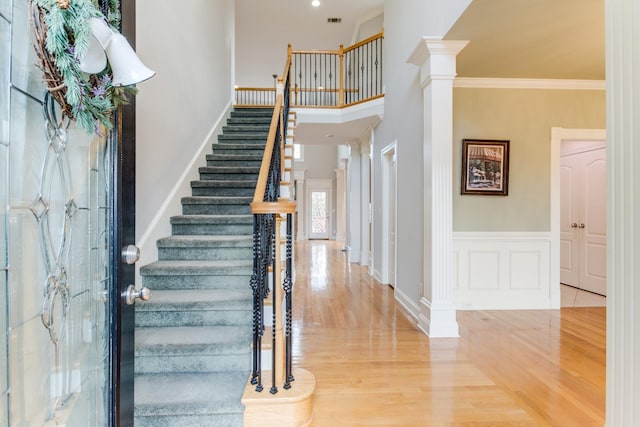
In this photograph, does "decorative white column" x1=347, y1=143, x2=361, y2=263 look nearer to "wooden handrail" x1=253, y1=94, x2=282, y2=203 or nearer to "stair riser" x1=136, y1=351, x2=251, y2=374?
"wooden handrail" x1=253, y1=94, x2=282, y2=203

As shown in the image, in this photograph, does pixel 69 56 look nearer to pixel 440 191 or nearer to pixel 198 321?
pixel 198 321

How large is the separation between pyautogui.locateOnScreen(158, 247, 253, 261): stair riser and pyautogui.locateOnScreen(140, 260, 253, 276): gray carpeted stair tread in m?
0.15

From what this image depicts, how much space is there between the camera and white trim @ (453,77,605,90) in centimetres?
365

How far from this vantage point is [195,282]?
2459 mm

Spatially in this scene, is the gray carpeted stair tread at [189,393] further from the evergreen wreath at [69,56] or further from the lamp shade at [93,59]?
the lamp shade at [93,59]

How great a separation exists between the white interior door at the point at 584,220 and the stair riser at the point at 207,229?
15.5 feet

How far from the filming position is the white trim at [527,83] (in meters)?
3.65

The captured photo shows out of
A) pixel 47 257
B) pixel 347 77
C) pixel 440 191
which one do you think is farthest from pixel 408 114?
pixel 347 77

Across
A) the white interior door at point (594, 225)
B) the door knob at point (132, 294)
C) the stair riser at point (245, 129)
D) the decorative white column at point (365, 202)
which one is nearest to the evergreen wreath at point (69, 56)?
the door knob at point (132, 294)

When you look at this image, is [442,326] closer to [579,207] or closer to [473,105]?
[473,105]

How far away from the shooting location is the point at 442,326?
2.93 m

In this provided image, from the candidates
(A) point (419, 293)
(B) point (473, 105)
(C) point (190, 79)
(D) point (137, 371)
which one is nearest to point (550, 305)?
(A) point (419, 293)

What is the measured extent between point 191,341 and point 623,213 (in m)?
2.13

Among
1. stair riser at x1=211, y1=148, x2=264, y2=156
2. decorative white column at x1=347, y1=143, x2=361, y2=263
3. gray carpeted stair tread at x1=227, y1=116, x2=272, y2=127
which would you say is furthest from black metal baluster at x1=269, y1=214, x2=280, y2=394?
decorative white column at x1=347, y1=143, x2=361, y2=263
